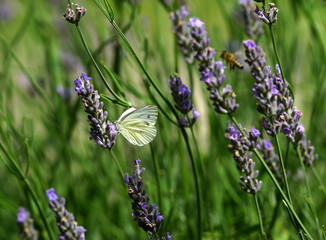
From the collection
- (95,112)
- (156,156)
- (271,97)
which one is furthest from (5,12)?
(271,97)

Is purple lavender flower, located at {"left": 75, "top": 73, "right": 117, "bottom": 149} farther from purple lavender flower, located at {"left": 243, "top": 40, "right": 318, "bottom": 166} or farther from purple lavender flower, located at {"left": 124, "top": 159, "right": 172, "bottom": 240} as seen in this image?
purple lavender flower, located at {"left": 243, "top": 40, "right": 318, "bottom": 166}

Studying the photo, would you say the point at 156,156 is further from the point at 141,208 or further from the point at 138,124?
the point at 141,208

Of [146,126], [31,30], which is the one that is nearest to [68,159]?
[146,126]

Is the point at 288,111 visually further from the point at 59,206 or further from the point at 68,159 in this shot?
the point at 68,159

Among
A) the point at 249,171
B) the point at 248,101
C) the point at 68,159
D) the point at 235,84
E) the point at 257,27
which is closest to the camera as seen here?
the point at 249,171

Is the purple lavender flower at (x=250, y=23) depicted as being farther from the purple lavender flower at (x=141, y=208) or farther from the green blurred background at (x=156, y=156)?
the purple lavender flower at (x=141, y=208)

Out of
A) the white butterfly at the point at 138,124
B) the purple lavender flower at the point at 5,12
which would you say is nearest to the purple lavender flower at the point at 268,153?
the white butterfly at the point at 138,124

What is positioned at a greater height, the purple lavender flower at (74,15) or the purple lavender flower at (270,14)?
the purple lavender flower at (74,15)
